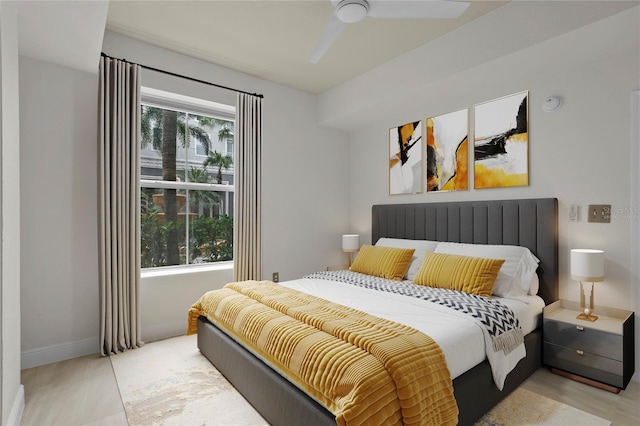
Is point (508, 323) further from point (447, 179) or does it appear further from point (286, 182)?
point (286, 182)

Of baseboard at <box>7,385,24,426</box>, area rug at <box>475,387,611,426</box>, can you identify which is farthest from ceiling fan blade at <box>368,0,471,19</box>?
baseboard at <box>7,385,24,426</box>

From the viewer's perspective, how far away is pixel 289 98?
4207mm

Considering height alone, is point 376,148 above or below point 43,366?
above

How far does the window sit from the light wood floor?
1.19 meters

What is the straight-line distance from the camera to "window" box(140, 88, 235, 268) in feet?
11.3

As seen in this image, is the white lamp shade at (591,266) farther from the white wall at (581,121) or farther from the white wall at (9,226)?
the white wall at (9,226)

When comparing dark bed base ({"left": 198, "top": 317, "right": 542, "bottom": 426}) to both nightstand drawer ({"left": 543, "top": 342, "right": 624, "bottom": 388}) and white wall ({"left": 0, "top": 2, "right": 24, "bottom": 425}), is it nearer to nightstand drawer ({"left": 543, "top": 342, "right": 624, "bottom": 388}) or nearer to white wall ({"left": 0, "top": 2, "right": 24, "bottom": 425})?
nightstand drawer ({"left": 543, "top": 342, "right": 624, "bottom": 388})

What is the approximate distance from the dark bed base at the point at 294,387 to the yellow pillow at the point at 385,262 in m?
1.18

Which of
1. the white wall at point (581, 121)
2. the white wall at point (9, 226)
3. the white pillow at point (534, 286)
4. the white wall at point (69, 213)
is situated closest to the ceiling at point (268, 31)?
the white wall at point (69, 213)

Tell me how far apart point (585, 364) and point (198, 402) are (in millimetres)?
2652

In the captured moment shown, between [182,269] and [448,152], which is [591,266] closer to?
[448,152]

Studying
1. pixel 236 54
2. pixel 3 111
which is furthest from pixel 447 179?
pixel 3 111

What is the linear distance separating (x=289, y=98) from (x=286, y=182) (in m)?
1.07

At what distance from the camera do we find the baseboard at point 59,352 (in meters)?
2.63
